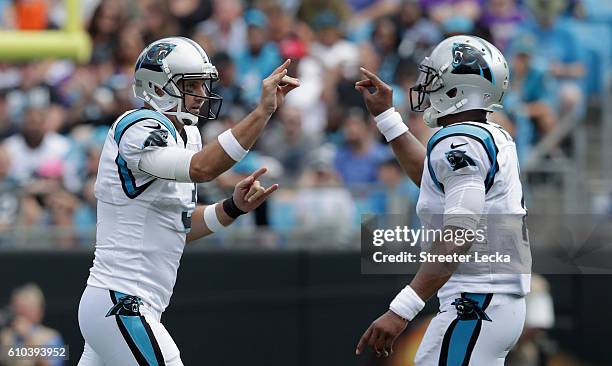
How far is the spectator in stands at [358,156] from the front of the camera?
9.98 meters

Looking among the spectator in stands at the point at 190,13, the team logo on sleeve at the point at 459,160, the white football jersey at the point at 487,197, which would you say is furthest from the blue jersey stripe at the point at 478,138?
the spectator in stands at the point at 190,13

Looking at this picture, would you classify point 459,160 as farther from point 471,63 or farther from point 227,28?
point 227,28

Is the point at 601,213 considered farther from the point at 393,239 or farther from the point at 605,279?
the point at 393,239

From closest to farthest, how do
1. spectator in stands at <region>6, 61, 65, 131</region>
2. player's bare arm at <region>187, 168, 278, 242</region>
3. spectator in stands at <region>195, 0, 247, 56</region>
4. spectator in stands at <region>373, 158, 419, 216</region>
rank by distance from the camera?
player's bare arm at <region>187, 168, 278, 242</region> < spectator in stands at <region>373, 158, 419, 216</region> < spectator in stands at <region>6, 61, 65, 131</region> < spectator in stands at <region>195, 0, 247, 56</region>

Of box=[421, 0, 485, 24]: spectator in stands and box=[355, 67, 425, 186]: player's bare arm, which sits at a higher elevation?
box=[421, 0, 485, 24]: spectator in stands

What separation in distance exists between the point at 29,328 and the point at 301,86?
3.72 metres

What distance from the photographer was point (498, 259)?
17.7ft

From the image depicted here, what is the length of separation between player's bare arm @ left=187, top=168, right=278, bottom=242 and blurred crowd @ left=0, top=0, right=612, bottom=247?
8.86 feet

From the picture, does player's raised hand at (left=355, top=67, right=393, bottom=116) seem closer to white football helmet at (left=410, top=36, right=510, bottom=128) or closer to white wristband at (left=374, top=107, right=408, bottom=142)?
white wristband at (left=374, top=107, right=408, bottom=142)

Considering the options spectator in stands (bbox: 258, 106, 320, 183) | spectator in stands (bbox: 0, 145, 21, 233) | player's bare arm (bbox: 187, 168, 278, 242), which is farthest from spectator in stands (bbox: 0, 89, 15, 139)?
player's bare arm (bbox: 187, 168, 278, 242)

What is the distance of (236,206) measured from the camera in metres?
5.93

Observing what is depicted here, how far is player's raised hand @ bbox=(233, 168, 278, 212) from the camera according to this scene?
5703mm

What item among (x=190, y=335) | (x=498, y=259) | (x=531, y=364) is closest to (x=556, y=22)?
(x=531, y=364)

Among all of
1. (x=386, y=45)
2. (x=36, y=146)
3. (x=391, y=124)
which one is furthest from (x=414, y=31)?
(x=391, y=124)
